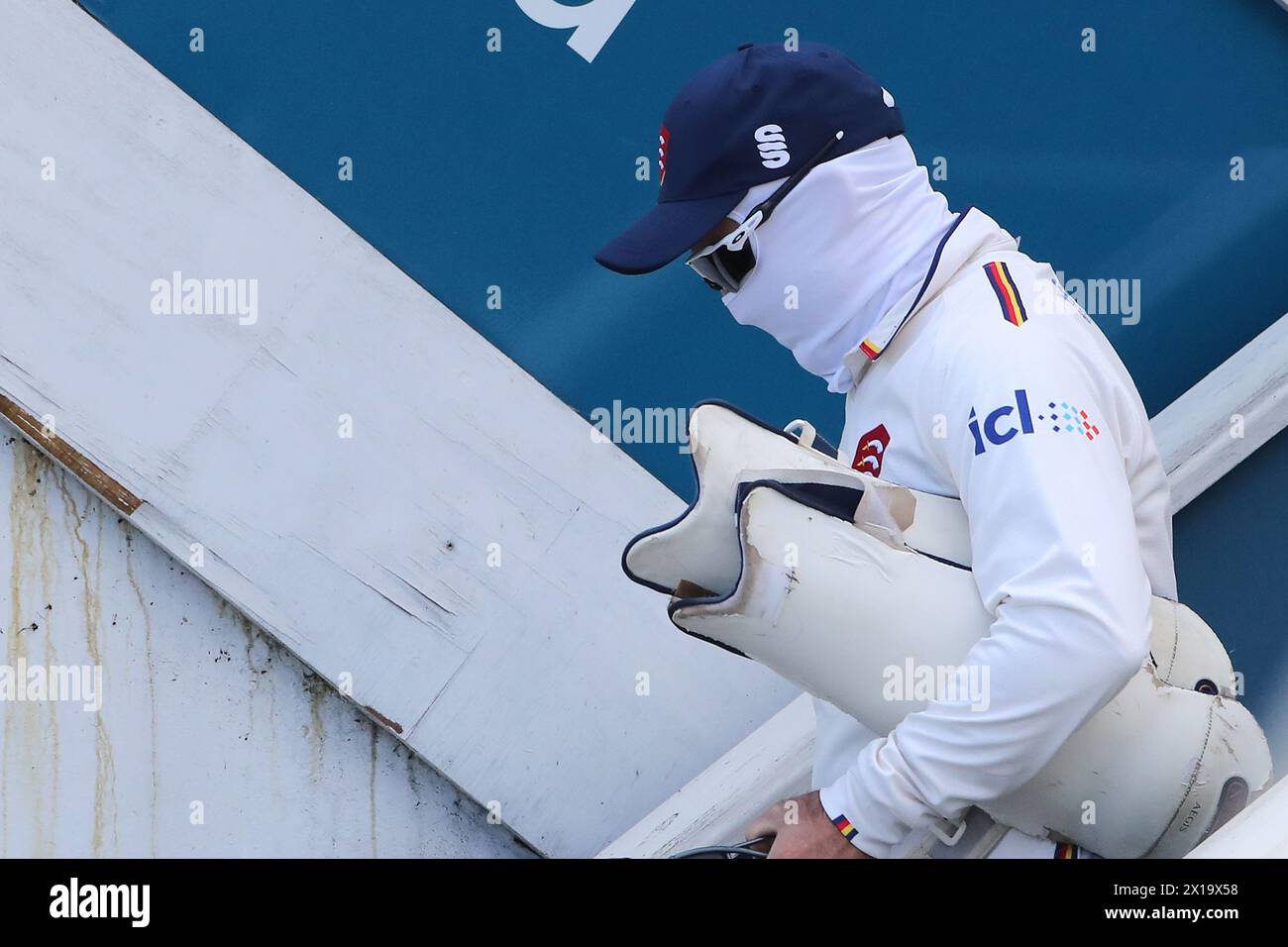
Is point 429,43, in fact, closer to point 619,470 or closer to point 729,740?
point 619,470

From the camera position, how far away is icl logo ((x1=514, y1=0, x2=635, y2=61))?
221cm

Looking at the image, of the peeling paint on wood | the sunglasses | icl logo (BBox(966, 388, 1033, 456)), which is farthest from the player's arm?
the peeling paint on wood

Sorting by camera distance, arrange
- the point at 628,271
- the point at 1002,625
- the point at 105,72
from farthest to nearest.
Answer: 1. the point at 105,72
2. the point at 628,271
3. the point at 1002,625

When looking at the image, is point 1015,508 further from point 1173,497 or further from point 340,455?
point 340,455

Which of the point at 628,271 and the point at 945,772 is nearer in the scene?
the point at 945,772

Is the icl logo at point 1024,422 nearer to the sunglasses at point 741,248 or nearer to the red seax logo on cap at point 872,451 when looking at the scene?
the red seax logo on cap at point 872,451

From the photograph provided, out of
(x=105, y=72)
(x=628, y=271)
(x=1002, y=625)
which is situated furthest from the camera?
(x=105, y=72)

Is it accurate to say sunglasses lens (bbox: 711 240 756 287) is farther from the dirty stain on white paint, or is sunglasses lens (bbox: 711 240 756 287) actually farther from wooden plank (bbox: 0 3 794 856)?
the dirty stain on white paint

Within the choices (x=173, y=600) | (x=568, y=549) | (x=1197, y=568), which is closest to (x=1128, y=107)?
(x=1197, y=568)

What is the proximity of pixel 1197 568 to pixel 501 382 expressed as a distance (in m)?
1.24

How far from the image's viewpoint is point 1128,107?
2.26m

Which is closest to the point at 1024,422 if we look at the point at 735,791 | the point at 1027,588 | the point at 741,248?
the point at 1027,588

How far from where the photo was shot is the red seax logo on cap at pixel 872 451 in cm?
139

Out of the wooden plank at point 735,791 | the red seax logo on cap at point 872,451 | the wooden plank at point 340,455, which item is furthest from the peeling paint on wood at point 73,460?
the red seax logo on cap at point 872,451
